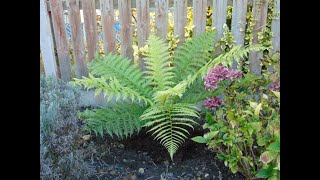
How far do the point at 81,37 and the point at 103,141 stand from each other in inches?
44.0

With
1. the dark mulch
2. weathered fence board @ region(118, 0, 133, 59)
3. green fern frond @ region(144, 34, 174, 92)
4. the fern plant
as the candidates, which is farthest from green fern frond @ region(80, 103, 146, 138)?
weathered fence board @ region(118, 0, 133, 59)

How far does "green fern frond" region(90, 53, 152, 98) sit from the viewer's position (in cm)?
292

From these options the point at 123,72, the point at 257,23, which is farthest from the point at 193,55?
the point at 257,23

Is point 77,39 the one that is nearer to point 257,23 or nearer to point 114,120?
point 114,120

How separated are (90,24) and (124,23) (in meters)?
0.30

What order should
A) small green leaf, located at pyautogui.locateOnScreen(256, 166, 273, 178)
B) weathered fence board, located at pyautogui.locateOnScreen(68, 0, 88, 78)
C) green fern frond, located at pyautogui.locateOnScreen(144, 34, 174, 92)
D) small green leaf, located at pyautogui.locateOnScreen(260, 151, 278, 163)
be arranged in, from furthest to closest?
weathered fence board, located at pyautogui.locateOnScreen(68, 0, 88, 78) → green fern frond, located at pyautogui.locateOnScreen(144, 34, 174, 92) → small green leaf, located at pyautogui.locateOnScreen(256, 166, 273, 178) → small green leaf, located at pyautogui.locateOnScreen(260, 151, 278, 163)

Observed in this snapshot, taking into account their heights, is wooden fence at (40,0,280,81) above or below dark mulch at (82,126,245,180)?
above

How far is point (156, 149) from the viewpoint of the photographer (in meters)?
2.70

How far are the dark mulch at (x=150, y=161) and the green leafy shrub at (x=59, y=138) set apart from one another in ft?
0.63

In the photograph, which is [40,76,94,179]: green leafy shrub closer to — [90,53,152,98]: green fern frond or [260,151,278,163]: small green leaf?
[90,53,152,98]: green fern frond

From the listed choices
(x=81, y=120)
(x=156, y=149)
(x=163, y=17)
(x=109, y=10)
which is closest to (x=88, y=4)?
(x=109, y=10)

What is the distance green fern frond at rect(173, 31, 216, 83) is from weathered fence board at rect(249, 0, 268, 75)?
412 millimetres
